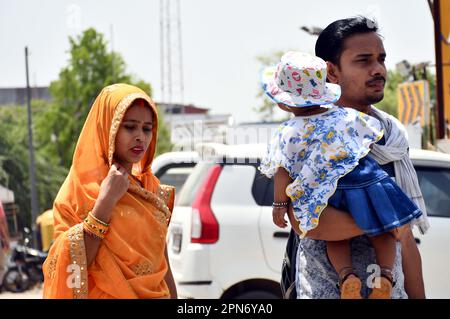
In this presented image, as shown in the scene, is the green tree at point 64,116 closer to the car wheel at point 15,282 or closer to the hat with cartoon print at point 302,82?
the car wheel at point 15,282

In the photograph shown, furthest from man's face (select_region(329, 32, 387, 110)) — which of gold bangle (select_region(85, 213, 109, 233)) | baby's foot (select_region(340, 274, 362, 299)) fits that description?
gold bangle (select_region(85, 213, 109, 233))

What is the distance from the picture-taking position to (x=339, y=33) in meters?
2.63

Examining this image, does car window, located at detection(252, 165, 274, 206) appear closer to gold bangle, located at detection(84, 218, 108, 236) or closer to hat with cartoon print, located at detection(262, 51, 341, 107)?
gold bangle, located at detection(84, 218, 108, 236)

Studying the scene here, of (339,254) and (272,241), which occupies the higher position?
(339,254)

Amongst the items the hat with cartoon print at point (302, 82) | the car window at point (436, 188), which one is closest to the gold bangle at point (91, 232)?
the hat with cartoon print at point (302, 82)

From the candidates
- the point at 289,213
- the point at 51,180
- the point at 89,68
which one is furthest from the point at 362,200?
the point at 89,68

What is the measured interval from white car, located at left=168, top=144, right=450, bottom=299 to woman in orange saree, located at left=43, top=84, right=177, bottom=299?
2587 millimetres

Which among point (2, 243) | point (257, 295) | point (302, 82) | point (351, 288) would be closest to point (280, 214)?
point (351, 288)

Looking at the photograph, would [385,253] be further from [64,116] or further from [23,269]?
[64,116]

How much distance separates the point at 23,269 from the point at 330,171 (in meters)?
13.2

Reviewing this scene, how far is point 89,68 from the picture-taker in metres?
25.9

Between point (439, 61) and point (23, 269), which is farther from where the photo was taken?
point (23, 269)

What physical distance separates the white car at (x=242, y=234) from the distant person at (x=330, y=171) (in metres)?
2.87
